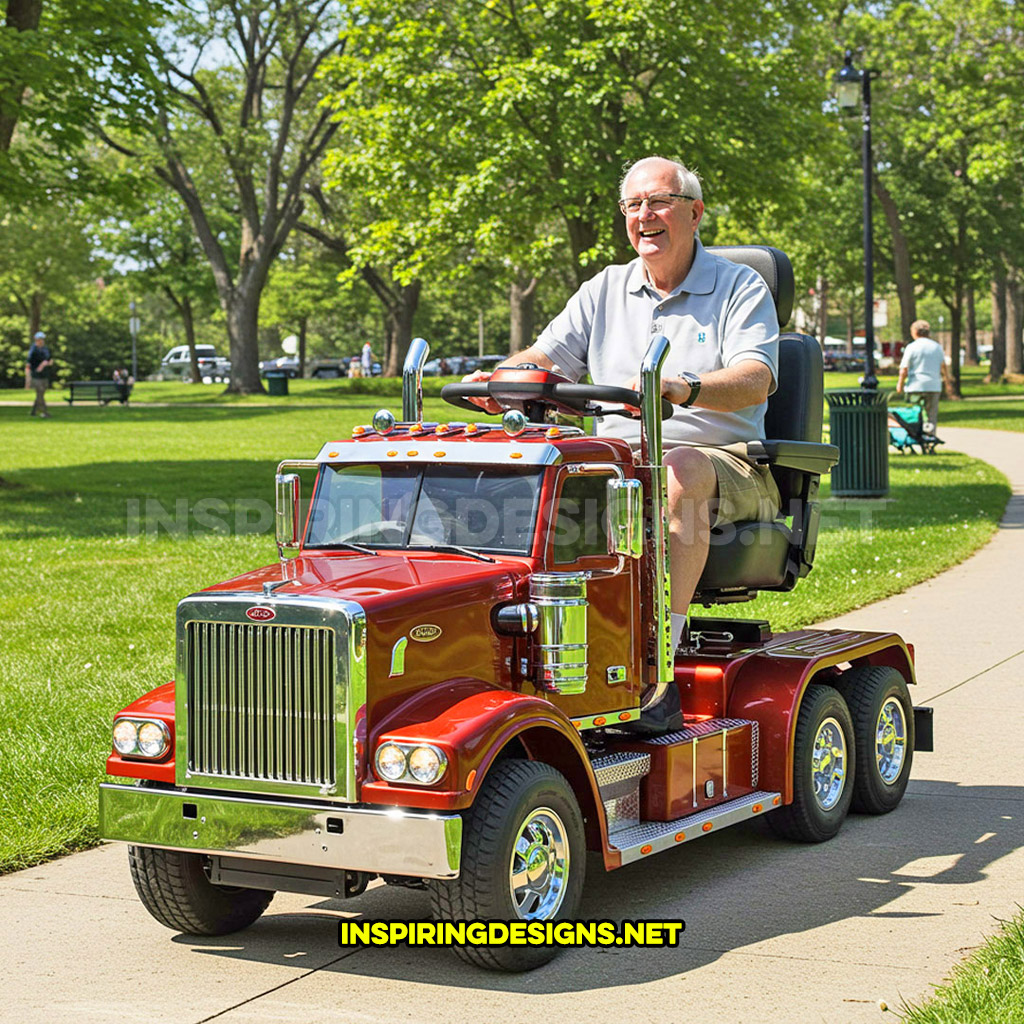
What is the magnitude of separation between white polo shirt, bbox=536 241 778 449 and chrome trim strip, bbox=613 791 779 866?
1.44m

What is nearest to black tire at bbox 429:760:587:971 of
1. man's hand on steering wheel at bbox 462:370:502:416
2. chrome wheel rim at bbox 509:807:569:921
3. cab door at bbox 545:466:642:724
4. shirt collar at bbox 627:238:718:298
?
chrome wheel rim at bbox 509:807:569:921

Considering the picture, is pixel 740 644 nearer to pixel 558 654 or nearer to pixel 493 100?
pixel 558 654

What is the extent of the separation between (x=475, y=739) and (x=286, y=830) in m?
0.63

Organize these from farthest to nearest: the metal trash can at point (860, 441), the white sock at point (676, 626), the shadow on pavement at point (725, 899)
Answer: the metal trash can at point (860, 441), the white sock at point (676, 626), the shadow on pavement at point (725, 899)

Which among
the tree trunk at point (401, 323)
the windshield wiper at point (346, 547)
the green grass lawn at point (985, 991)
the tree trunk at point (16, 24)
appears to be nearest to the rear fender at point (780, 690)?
the green grass lawn at point (985, 991)

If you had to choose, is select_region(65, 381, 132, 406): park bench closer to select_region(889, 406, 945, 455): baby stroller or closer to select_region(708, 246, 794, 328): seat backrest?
select_region(889, 406, 945, 455): baby stroller

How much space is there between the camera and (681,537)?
5852 mm

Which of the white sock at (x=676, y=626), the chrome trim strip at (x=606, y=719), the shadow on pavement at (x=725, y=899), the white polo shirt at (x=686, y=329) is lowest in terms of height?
the shadow on pavement at (x=725, y=899)

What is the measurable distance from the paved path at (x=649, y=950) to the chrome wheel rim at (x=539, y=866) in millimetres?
202

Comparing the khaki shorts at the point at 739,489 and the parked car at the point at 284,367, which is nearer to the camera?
the khaki shorts at the point at 739,489

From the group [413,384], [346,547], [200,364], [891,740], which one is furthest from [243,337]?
[346,547]

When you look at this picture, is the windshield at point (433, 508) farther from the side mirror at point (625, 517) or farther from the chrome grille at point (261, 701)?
the chrome grille at point (261, 701)

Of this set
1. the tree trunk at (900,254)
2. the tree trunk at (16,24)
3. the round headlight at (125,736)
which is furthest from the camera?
the tree trunk at (900,254)

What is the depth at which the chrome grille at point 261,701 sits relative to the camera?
4.61 meters
